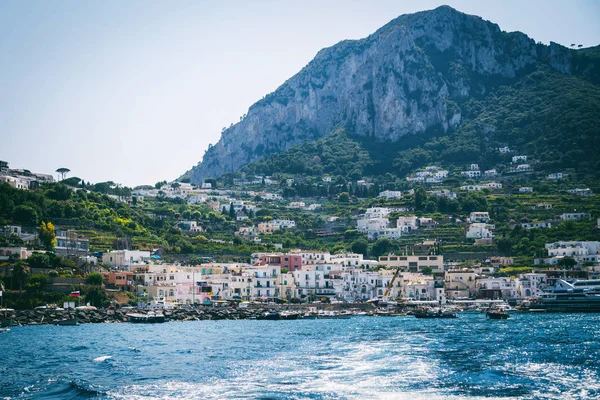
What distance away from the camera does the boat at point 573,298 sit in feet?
295

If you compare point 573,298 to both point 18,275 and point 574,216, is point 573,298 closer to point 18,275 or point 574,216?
point 574,216

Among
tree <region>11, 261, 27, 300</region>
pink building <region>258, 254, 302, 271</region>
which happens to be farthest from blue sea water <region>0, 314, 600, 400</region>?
pink building <region>258, 254, 302, 271</region>

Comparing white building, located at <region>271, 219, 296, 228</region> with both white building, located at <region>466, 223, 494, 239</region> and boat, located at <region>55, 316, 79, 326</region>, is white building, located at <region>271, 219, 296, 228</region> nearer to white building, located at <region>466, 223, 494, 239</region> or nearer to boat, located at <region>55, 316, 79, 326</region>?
white building, located at <region>466, 223, 494, 239</region>

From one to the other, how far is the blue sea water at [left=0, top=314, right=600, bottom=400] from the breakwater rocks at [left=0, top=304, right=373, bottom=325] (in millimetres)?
5867

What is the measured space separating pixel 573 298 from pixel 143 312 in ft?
157

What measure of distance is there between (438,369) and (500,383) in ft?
18.0

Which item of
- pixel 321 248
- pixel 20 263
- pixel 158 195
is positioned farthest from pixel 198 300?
pixel 158 195

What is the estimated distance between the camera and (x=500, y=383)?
35.9 metres

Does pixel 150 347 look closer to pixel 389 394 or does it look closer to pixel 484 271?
pixel 389 394

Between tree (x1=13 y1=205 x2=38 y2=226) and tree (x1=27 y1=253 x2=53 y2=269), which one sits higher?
tree (x1=13 y1=205 x2=38 y2=226)

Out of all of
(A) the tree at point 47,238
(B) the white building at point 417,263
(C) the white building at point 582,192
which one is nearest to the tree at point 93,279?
(A) the tree at point 47,238

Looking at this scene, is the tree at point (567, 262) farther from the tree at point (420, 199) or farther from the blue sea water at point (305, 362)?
the tree at point (420, 199)

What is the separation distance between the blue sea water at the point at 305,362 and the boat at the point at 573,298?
2026 cm

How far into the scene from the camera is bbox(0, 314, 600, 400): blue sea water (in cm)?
3519
